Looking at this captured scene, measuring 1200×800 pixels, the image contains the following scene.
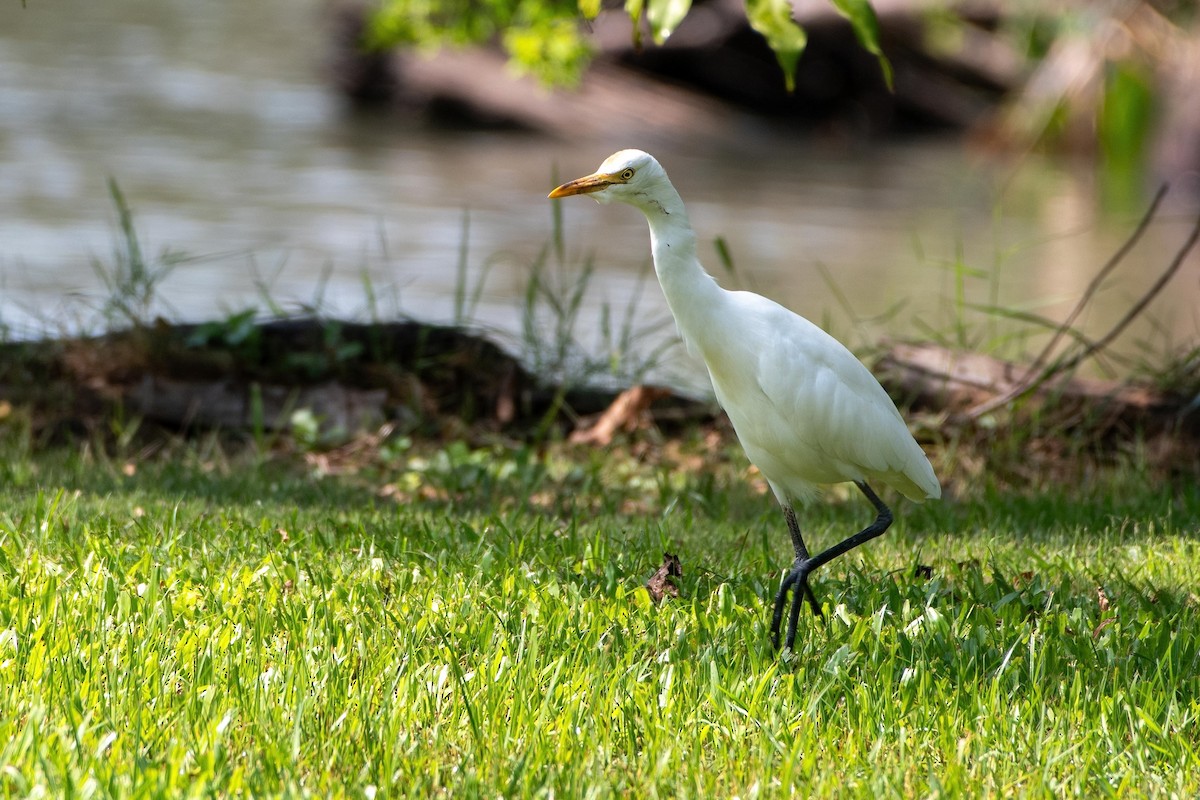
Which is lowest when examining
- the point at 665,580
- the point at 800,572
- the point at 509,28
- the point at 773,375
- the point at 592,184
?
the point at 665,580

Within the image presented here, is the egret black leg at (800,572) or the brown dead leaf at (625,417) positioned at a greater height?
the egret black leg at (800,572)

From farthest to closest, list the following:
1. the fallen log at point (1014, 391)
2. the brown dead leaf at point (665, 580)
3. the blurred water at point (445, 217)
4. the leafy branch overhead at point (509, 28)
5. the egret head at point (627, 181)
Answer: the blurred water at point (445, 217)
the leafy branch overhead at point (509, 28)
the fallen log at point (1014, 391)
the brown dead leaf at point (665, 580)
the egret head at point (627, 181)

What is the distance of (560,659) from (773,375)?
1.09 meters

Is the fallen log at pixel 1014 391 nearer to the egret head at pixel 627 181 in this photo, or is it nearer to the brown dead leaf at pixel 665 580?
the brown dead leaf at pixel 665 580

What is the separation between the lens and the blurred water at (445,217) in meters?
9.64

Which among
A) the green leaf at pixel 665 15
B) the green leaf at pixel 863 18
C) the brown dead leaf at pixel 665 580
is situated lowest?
the brown dead leaf at pixel 665 580

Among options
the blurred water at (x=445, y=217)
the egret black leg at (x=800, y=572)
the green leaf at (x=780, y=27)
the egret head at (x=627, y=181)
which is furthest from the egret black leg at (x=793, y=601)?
the blurred water at (x=445, y=217)

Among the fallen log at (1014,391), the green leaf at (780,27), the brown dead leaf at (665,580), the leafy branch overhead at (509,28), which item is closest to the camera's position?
the green leaf at (780,27)

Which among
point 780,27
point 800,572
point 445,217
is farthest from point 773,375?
point 445,217

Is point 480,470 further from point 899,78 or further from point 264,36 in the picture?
point 264,36

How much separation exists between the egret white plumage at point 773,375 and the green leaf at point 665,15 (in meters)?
0.53

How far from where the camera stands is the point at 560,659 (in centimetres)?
321

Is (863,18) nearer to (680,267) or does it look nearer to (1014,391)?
(680,267)

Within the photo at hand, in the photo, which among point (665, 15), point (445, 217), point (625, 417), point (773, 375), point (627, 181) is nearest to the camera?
point (665, 15)
